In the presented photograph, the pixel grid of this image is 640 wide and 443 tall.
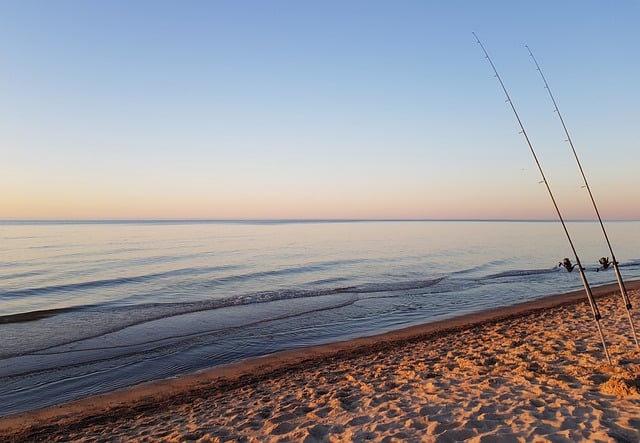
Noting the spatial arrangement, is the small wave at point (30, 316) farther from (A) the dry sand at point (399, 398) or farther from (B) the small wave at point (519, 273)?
(B) the small wave at point (519, 273)

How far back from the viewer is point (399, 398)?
5668 millimetres

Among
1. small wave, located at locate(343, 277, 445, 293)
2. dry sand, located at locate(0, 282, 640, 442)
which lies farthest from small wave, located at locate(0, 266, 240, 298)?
dry sand, located at locate(0, 282, 640, 442)

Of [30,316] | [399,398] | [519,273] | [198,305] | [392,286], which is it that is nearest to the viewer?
[399,398]

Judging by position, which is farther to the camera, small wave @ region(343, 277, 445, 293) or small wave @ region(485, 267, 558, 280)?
small wave @ region(485, 267, 558, 280)

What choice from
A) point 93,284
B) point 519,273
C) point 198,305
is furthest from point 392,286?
point 93,284

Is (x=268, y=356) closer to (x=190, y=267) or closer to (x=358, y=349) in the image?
(x=358, y=349)

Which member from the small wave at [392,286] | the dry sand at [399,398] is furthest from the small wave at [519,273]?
the dry sand at [399,398]

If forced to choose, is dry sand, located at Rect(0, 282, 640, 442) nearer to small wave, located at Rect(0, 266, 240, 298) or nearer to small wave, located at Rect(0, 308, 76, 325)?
small wave, located at Rect(0, 308, 76, 325)

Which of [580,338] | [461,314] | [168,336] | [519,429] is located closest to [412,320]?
[461,314]

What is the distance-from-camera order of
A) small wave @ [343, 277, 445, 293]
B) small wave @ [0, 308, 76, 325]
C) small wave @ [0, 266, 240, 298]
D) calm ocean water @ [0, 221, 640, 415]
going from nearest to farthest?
calm ocean water @ [0, 221, 640, 415], small wave @ [0, 308, 76, 325], small wave @ [0, 266, 240, 298], small wave @ [343, 277, 445, 293]

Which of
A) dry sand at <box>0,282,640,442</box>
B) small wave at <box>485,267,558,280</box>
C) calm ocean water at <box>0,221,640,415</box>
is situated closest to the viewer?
dry sand at <box>0,282,640,442</box>

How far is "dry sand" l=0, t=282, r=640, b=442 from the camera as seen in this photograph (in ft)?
14.8

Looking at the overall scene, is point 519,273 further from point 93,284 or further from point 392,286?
point 93,284

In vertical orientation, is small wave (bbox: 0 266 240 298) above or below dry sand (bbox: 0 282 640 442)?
below
